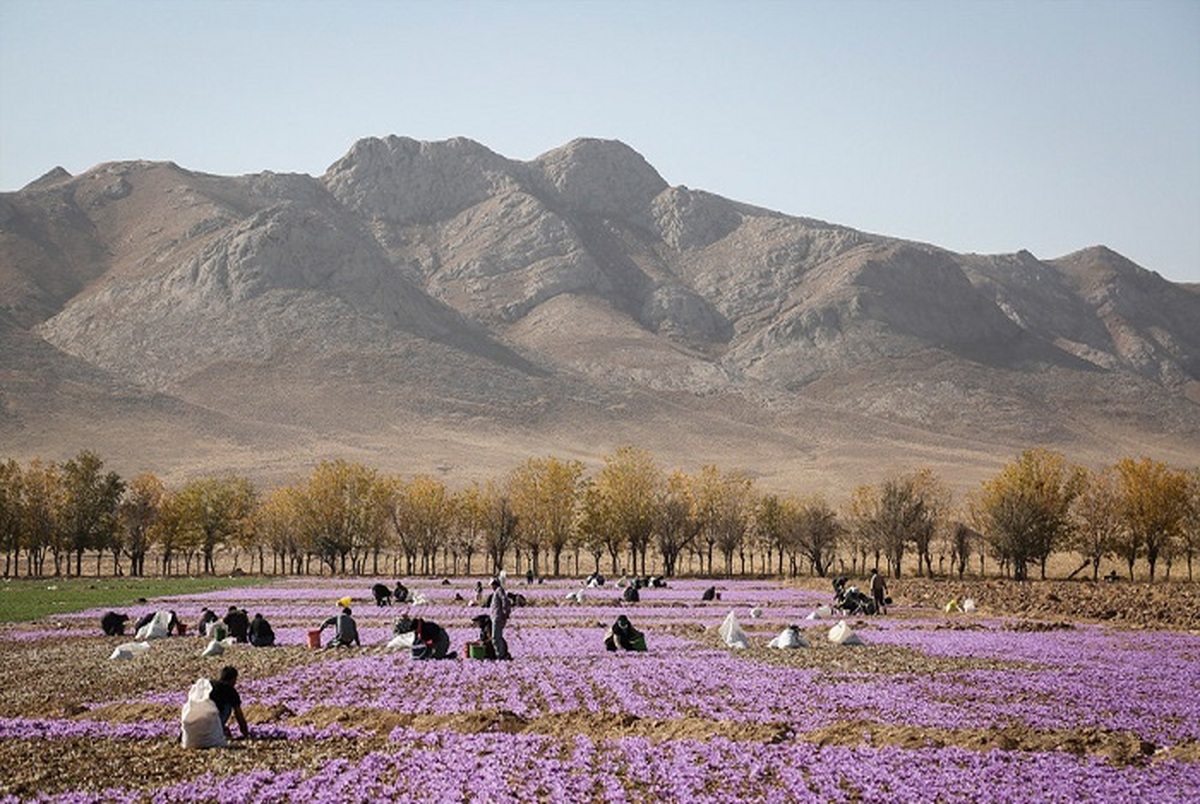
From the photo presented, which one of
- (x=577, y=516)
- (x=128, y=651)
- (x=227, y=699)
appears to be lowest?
(x=128, y=651)

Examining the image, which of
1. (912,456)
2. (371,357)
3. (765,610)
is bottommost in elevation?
(765,610)

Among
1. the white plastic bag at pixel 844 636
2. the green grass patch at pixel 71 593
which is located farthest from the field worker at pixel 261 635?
the white plastic bag at pixel 844 636

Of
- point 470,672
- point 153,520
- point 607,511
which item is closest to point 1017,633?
point 470,672

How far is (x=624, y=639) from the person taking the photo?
3178 cm

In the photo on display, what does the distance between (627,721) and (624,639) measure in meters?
12.4

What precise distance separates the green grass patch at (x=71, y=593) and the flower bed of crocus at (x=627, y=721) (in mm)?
12726

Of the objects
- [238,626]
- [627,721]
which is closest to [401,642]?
[238,626]

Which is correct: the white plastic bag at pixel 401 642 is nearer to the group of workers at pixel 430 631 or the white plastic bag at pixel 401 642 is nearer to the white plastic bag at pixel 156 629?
the group of workers at pixel 430 631

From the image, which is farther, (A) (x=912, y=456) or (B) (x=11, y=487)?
(A) (x=912, y=456)

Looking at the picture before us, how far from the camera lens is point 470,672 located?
26656 millimetres

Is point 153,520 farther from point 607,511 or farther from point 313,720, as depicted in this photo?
point 313,720

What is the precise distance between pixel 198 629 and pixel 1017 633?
26765 millimetres

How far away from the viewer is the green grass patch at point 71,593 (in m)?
47.3

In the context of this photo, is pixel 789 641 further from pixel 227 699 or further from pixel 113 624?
pixel 113 624
